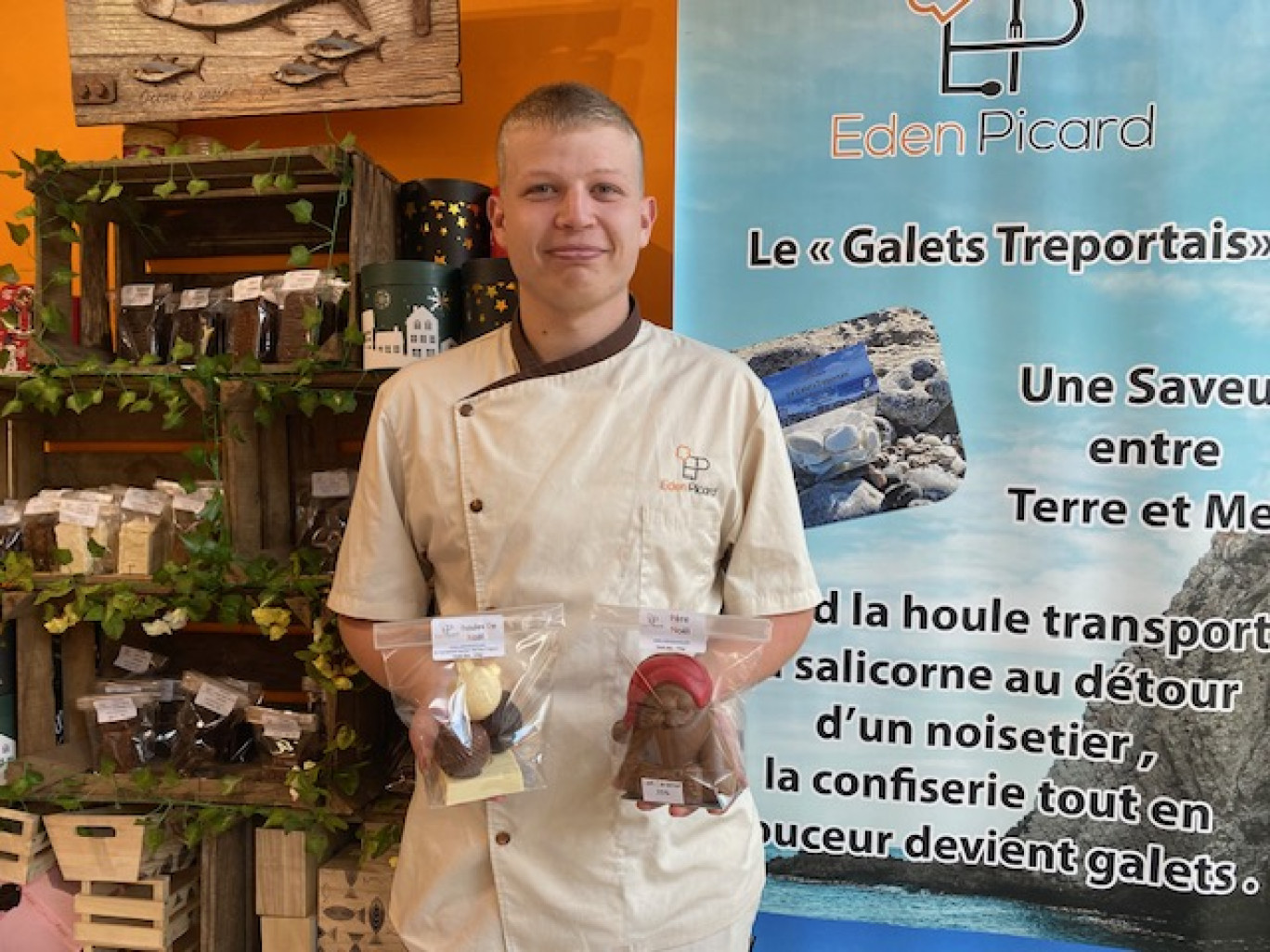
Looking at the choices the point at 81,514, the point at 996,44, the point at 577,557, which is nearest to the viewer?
the point at 577,557

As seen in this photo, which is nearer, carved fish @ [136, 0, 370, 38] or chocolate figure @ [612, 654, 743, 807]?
chocolate figure @ [612, 654, 743, 807]

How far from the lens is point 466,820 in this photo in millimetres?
1372

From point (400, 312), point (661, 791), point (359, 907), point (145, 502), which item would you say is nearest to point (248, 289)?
point (400, 312)

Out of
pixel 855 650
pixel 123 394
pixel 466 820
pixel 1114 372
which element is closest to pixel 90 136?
pixel 123 394

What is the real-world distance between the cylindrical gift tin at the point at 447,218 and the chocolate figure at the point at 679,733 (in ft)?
4.06

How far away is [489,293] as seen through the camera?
1.95 metres

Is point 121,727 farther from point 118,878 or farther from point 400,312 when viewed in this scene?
point 400,312

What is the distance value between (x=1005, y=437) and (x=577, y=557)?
3.29 feet

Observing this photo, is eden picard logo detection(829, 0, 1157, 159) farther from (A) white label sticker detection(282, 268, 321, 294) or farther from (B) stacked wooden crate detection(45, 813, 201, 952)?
(B) stacked wooden crate detection(45, 813, 201, 952)

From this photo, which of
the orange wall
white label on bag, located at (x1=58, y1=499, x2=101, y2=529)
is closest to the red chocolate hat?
the orange wall

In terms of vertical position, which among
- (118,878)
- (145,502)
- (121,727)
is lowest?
(118,878)

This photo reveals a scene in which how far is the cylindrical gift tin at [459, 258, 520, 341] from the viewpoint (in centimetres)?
195

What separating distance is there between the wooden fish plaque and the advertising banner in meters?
0.67

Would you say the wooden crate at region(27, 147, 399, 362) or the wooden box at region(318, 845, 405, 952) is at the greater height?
the wooden crate at region(27, 147, 399, 362)
